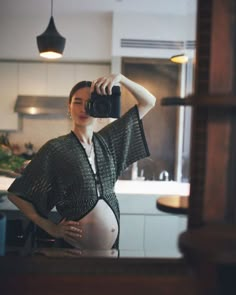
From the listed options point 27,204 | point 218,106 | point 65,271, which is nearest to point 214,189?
point 218,106

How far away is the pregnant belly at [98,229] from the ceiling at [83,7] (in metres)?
0.34

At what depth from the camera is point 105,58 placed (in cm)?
66

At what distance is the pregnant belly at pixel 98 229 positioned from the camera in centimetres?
49

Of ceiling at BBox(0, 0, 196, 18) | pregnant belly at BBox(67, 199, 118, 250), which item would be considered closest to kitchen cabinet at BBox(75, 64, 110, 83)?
ceiling at BBox(0, 0, 196, 18)

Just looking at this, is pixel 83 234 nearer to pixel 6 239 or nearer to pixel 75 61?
pixel 6 239

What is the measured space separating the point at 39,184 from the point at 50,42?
10.4 inches

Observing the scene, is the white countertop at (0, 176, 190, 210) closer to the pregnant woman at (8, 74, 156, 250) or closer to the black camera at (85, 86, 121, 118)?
the pregnant woman at (8, 74, 156, 250)

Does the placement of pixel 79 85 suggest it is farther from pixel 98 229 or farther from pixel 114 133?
pixel 98 229

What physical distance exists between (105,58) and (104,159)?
0.25 metres

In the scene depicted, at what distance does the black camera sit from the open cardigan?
0.03m

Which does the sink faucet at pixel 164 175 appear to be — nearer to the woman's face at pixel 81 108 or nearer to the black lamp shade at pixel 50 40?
the woman's face at pixel 81 108

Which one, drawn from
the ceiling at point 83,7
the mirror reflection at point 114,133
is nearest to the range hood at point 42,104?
the mirror reflection at point 114,133

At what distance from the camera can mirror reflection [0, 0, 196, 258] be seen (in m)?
0.48

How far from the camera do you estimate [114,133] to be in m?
0.54
